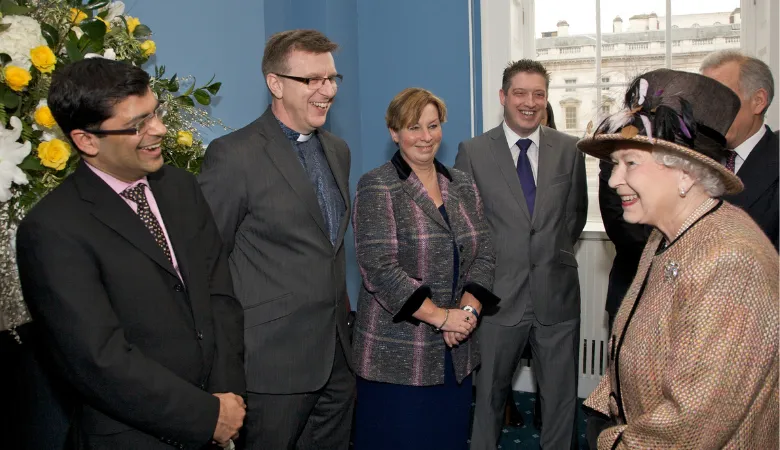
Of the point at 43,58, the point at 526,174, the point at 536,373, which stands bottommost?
the point at 536,373

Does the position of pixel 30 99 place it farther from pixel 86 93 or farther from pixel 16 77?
pixel 86 93

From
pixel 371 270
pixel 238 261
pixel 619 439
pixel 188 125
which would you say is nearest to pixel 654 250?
pixel 619 439

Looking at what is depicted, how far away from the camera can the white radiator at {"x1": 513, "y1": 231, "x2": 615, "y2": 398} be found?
3.87 metres

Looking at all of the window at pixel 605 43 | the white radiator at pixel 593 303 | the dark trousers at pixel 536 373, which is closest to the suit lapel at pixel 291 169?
the dark trousers at pixel 536 373

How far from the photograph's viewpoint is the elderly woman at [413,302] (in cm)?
254

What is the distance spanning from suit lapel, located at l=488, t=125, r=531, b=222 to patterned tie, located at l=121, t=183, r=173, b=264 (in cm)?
160

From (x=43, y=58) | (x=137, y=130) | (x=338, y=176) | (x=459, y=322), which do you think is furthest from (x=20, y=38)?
(x=459, y=322)

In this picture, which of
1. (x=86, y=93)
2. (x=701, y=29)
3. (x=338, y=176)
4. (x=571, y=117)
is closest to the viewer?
(x=86, y=93)

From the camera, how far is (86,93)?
5.48 feet

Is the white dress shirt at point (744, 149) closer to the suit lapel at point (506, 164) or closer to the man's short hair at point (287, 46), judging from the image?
the suit lapel at point (506, 164)

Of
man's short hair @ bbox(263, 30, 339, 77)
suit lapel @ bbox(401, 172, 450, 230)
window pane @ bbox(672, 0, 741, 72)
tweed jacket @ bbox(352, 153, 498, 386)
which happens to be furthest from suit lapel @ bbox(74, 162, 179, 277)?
window pane @ bbox(672, 0, 741, 72)

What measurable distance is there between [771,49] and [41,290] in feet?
11.6

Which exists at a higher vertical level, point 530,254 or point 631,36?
point 631,36

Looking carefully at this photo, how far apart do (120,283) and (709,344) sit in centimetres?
133
